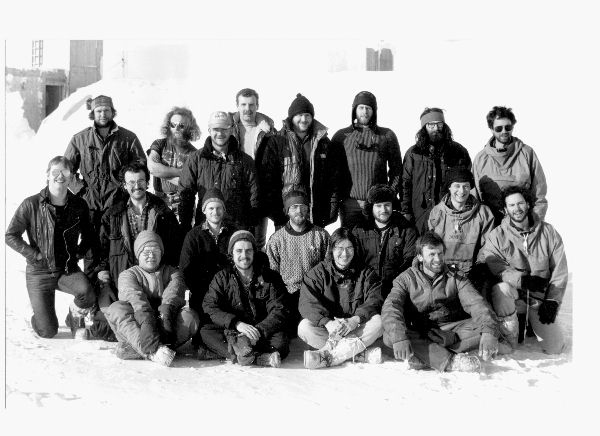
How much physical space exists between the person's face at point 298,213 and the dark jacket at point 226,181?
43 centimetres

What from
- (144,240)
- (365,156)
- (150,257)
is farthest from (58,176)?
(365,156)

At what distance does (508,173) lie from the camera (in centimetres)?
604

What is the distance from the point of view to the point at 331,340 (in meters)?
5.28

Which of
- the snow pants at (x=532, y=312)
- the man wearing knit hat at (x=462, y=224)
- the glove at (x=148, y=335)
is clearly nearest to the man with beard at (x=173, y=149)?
the glove at (x=148, y=335)

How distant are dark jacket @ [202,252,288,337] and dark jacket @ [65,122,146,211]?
4.49 ft

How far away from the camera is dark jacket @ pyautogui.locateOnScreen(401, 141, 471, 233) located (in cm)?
609

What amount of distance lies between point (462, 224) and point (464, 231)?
2.2 inches

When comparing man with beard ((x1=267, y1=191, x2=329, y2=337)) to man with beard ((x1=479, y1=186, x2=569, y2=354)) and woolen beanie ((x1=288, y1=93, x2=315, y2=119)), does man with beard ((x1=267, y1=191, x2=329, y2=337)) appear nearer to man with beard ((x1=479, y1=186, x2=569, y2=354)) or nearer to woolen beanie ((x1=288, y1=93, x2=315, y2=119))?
woolen beanie ((x1=288, y1=93, x2=315, y2=119))

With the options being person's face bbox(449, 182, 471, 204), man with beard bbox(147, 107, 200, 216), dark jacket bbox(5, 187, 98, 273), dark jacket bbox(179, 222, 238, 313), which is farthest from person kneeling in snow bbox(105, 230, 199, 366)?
person's face bbox(449, 182, 471, 204)

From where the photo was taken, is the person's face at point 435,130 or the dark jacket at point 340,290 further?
the person's face at point 435,130

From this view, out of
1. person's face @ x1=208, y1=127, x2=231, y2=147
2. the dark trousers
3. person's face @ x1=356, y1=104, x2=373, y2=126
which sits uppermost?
person's face @ x1=356, y1=104, x2=373, y2=126

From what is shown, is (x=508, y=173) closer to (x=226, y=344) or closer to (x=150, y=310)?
(x=226, y=344)

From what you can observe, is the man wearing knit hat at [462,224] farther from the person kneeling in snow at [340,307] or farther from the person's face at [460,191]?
the person kneeling in snow at [340,307]

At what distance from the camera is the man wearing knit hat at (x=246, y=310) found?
524 cm
